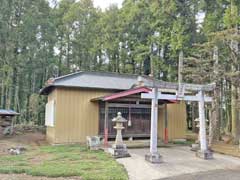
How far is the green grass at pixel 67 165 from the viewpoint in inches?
248

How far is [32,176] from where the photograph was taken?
621 centimetres

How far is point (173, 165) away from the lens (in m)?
7.78

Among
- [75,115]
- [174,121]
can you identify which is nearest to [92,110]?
[75,115]

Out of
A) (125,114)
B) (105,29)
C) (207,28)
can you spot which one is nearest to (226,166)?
(125,114)

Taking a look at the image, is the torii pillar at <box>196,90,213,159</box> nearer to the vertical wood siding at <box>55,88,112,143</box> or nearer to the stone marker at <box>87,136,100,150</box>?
the stone marker at <box>87,136,100,150</box>

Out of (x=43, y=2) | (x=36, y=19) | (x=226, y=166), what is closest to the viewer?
(x=226, y=166)

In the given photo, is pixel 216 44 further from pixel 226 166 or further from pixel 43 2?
pixel 43 2

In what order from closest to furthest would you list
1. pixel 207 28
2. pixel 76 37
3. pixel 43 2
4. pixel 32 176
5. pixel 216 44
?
1. pixel 32 176
2. pixel 216 44
3. pixel 207 28
4. pixel 43 2
5. pixel 76 37

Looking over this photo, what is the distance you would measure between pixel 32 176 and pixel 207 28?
47.2 feet

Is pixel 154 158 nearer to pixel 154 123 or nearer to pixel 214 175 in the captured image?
pixel 154 123

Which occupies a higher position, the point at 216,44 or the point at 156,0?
the point at 156,0

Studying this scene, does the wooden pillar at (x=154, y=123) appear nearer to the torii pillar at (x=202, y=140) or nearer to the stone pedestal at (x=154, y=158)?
the stone pedestal at (x=154, y=158)

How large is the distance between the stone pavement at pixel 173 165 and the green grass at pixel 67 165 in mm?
404

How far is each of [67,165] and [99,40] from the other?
18.2 meters
